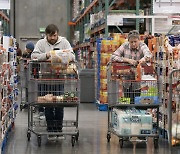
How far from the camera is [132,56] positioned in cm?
857

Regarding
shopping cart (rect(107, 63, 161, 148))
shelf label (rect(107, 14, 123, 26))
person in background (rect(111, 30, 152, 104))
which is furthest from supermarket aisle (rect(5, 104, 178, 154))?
shelf label (rect(107, 14, 123, 26))

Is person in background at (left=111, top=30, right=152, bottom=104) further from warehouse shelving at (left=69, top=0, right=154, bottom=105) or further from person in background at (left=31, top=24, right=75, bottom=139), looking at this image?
warehouse shelving at (left=69, top=0, right=154, bottom=105)

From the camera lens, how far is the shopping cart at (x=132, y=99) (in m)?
7.71

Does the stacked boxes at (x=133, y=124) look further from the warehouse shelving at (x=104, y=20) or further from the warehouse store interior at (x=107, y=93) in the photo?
the warehouse shelving at (x=104, y=20)

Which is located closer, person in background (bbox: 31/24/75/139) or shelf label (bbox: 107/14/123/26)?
person in background (bbox: 31/24/75/139)

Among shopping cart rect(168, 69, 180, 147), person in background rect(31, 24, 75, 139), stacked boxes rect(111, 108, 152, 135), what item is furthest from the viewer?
person in background rect(31, 24, 75, 139)

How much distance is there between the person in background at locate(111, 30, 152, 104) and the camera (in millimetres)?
7895

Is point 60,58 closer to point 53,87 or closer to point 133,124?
point 53,87

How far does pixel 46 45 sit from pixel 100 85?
4.67 meters

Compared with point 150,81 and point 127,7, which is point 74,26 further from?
point 150,81

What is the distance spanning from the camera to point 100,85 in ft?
41.7

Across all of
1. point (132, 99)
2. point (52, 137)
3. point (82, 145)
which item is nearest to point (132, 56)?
point (132, 99)

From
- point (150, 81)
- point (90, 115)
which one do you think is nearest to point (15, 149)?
point (150, 81)

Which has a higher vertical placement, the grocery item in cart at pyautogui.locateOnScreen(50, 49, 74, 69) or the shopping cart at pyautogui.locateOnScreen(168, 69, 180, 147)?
the grocery item in cart at pyautogui.locateOnScreen(50, 49, 74, 69)
